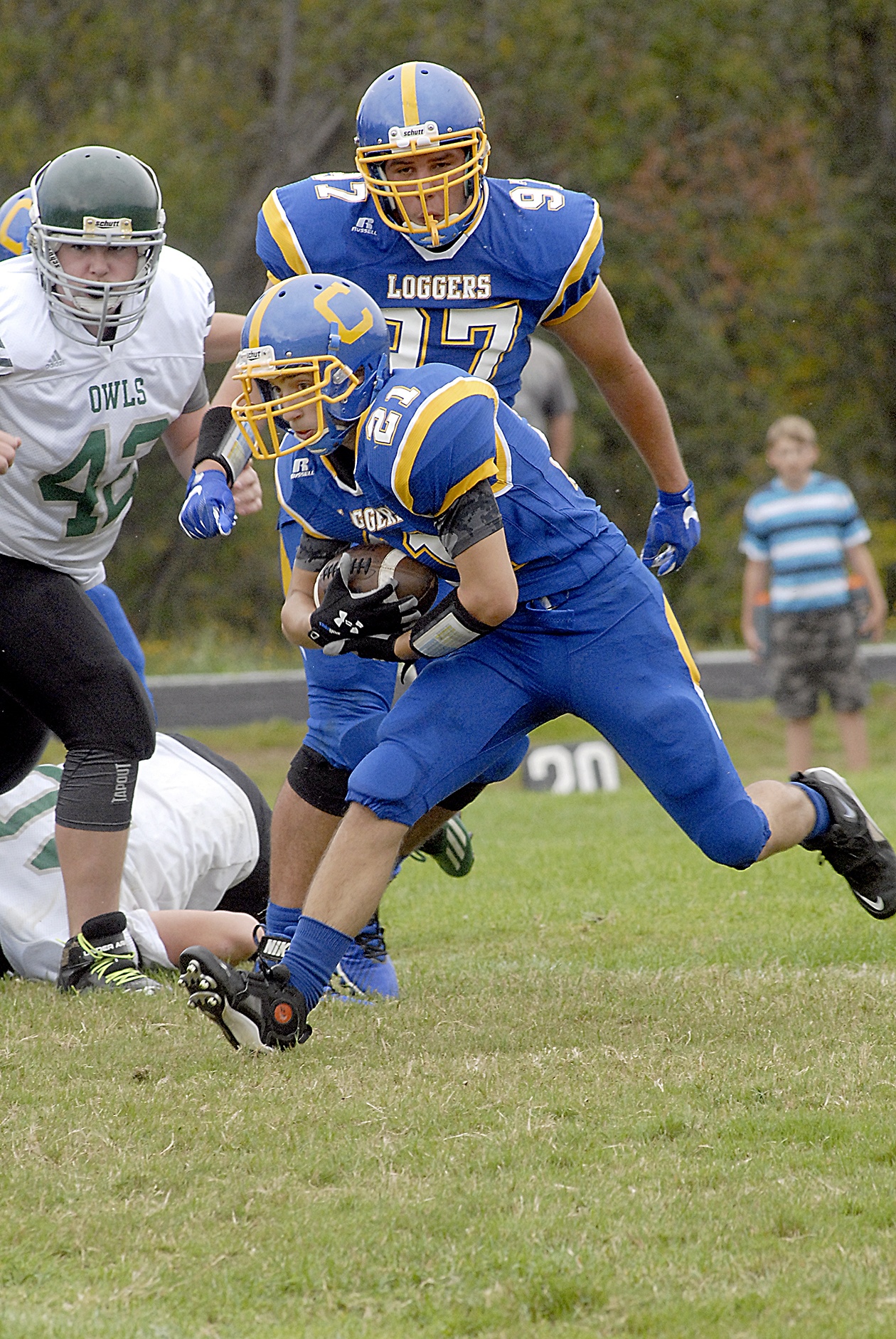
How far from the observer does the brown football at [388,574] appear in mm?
3453

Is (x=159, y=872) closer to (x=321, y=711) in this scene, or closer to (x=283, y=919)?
(x=283, y=919)

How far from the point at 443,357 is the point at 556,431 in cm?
409

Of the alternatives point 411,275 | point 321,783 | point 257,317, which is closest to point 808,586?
point 321,783

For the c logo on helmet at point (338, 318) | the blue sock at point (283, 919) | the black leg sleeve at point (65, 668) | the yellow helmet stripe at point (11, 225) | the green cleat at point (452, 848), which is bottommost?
the green cleat at point (452, 848)

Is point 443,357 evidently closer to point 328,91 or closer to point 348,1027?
A: point 348,1027

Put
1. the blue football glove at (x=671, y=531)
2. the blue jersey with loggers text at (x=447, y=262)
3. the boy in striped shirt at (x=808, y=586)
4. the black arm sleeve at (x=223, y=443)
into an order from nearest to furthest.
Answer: the blue jersey with loggers text at (x=447, y=262), the black arm sleeve at (x=223, y=443), the blue football glove at (x=671, y=531), the boy in striped shirt at (x=808, y=586)

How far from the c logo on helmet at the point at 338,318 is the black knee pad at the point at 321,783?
46.5 inches

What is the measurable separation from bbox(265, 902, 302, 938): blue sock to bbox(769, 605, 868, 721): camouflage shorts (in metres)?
4.71

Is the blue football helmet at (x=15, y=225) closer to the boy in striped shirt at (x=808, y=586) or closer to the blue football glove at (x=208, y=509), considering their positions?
the blue football glove at (x=208, y=509)

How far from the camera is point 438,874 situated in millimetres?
6043

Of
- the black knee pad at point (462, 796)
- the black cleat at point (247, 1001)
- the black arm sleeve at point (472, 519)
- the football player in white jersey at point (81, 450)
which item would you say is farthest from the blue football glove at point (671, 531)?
the black cleat at point (247, 1001)

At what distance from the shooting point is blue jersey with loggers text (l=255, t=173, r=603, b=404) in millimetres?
3848

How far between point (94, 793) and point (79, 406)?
0.92m

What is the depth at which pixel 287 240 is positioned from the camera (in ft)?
12.8
